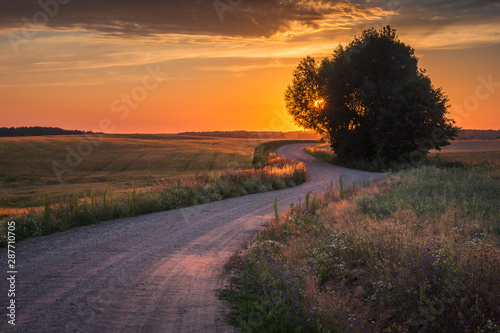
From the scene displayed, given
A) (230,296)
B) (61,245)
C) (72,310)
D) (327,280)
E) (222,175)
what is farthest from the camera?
(222,175)

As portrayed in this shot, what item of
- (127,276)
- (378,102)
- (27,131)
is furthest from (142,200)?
(27,131)

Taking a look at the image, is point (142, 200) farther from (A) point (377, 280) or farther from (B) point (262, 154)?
(B) point (262, 154)

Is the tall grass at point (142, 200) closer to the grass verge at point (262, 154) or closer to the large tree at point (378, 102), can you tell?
the grass verge at point (262, 154)

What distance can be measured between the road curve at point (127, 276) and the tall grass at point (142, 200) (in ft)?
2.25

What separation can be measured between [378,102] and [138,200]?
31629mm

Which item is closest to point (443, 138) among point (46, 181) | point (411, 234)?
point (411, 234)

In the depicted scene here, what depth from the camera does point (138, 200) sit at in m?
17.4

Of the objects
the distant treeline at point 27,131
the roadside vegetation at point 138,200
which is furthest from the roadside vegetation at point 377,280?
the distant treeline at point 27,131

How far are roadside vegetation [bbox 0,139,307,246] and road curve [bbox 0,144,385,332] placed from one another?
67cm

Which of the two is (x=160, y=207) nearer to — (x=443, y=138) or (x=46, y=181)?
(x=46, y=181)

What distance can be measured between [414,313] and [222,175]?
1943 cm

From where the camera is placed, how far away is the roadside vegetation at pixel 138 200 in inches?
517

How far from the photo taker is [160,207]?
17938 millimetres

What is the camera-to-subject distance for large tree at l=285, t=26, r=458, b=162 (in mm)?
38312
